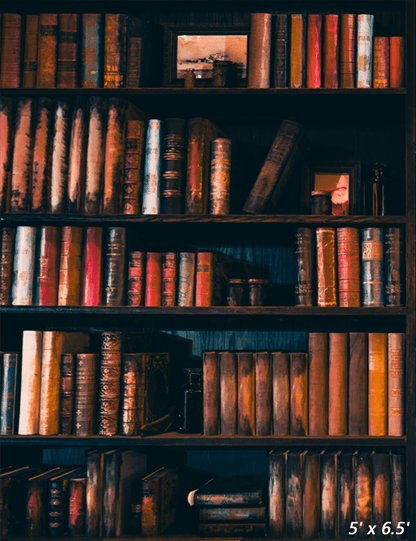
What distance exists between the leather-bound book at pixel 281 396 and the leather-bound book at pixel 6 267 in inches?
32.1

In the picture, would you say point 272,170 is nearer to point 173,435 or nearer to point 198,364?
point 198,364

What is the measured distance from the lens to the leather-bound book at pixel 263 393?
1.41 m

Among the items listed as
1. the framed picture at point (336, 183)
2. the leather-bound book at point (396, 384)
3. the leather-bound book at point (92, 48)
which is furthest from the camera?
the framed picture at point (336, 183)

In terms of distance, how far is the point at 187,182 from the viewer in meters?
1.48

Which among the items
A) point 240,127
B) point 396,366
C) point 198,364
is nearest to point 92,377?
point 198,364

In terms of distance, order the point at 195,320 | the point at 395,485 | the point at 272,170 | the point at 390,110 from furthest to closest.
Result: the point at 195,320 → the point at 390,110 → the point at 272,170 → the point at 395,485

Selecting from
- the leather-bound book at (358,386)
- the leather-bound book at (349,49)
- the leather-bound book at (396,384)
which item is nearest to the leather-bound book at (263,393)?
the leather-bound book at (358,386)

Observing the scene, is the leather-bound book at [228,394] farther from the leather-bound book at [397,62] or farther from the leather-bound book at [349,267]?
the leather-bound book at [397,62]

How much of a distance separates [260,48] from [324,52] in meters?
0.20

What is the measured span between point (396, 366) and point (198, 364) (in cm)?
66

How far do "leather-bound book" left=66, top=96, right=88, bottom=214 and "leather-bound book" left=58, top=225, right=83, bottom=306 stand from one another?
0.23 ft

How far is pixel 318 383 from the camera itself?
4.62 feet

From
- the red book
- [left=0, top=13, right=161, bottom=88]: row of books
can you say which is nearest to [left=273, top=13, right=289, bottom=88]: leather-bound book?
the red book

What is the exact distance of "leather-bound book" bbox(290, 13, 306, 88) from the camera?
1484 millimetres
